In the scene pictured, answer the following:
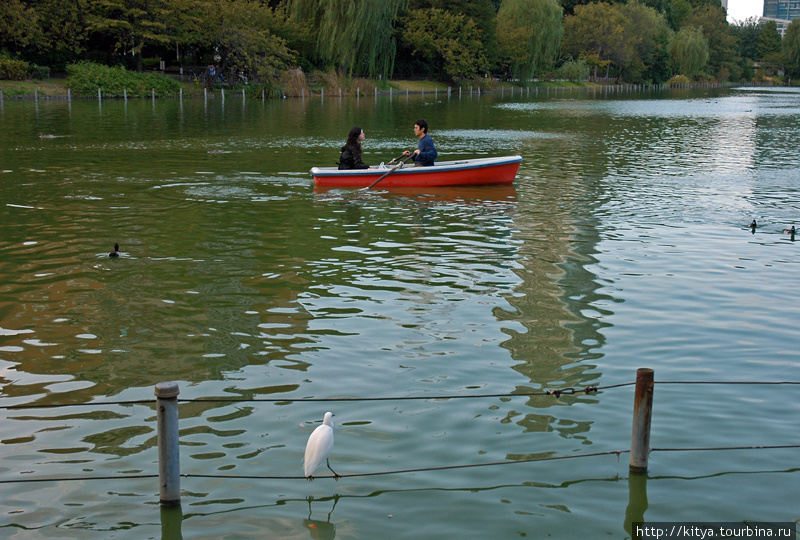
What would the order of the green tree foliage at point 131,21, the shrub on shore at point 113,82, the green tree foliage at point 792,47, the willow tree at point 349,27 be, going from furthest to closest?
the green tree foliage at point 792,47 → the willow tree at point 349,27 → the green tree foliage at point 131,21 → the shrub on shore at point 113,82

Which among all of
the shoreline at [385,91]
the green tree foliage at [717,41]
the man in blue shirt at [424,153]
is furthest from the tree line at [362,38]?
the man in blue shirt at [424,153]

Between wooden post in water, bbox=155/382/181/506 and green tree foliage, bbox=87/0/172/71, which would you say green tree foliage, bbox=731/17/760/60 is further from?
wooden post in water, bbox=155/382/181/506

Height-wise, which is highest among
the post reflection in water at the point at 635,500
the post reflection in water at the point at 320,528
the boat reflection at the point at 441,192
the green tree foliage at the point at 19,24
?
the green tree foliage at the point at 19,24

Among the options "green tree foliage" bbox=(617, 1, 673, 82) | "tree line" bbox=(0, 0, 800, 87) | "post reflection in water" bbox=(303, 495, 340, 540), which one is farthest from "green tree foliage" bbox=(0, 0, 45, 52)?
"green tree foliage" bbox=(617, 1, 673, 82)

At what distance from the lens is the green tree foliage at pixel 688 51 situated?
367 feet

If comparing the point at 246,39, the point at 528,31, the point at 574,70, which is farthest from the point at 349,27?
the point at 574,70

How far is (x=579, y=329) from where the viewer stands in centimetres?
864

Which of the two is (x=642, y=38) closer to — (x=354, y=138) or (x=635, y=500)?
(x=354, y=138)

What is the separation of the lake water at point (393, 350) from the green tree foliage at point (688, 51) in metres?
104

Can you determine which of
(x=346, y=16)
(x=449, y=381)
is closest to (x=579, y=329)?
(x=449, y=381)

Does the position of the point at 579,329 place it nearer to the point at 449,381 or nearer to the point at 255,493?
the point at 449,381

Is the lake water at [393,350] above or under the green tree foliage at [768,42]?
under

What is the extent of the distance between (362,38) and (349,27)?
195 centimetres

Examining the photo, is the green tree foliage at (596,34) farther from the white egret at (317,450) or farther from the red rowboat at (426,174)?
the white egret at (317,450)
